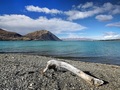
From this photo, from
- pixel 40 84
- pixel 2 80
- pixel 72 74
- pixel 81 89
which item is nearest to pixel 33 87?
pixel 40 84

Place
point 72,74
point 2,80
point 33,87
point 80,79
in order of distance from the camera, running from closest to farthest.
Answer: point 33,87 < point 2,80 < point 80,79 < point 72,74

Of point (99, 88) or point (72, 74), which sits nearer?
point (99, 88)

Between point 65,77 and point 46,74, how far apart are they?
134 centimetres

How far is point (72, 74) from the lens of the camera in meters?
12.3

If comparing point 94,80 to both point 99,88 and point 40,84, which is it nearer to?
point 99,88

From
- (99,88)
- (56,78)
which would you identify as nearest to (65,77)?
(56,78)

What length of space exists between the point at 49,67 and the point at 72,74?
5.95 feet

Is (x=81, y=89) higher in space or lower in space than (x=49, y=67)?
lower

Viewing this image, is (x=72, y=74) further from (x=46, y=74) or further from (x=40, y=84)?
(x=40, y=84)

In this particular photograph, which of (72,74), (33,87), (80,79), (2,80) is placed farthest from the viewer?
(72,74)

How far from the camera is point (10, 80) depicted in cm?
1025

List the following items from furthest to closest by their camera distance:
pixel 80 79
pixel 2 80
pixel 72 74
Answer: pixel 72 74 → pixel 80 79 → pixel 2 80

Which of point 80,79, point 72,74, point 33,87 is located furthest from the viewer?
point 72,74

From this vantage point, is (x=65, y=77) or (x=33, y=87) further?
(x=65, y=77)
